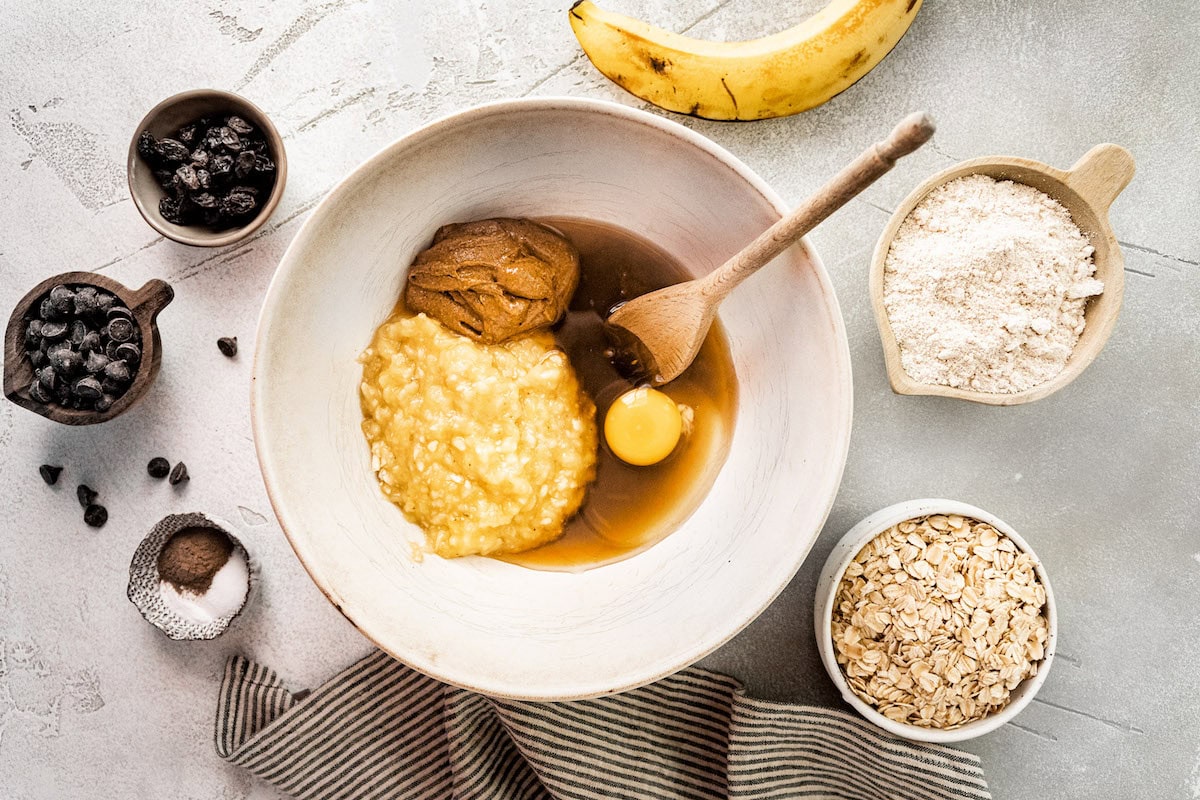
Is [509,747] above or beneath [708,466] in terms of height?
beneath

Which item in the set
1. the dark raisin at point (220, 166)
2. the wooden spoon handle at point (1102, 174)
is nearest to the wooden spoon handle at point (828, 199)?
the wooden spoon handle at point (1102, 174)

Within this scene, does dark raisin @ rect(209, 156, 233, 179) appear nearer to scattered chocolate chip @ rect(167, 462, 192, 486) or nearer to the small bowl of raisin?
the small bowl of raisin

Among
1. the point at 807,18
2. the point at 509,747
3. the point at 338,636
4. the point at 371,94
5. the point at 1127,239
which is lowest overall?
the point at 509,747

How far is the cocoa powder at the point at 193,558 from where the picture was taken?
70.8 inches

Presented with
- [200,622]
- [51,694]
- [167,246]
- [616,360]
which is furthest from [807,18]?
[51,694]

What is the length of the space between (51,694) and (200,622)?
0.44 metres

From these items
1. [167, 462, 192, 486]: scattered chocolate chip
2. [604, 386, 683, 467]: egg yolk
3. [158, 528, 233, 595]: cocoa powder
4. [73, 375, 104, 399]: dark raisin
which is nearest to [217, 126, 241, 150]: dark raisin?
[73, 375, 104, 399]: dark raisin

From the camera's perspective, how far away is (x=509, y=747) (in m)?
1.90

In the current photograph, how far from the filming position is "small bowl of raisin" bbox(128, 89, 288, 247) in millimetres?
1726

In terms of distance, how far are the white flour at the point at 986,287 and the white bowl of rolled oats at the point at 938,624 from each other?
0.32m

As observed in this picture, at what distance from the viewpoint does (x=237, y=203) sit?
1735mm

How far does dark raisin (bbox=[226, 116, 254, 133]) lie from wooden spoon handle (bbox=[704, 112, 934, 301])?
3.49ft

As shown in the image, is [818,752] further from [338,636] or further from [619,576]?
[338,636]

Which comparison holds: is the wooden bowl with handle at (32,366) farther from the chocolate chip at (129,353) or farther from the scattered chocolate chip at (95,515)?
the scattered chocolate chip at (95,515)
